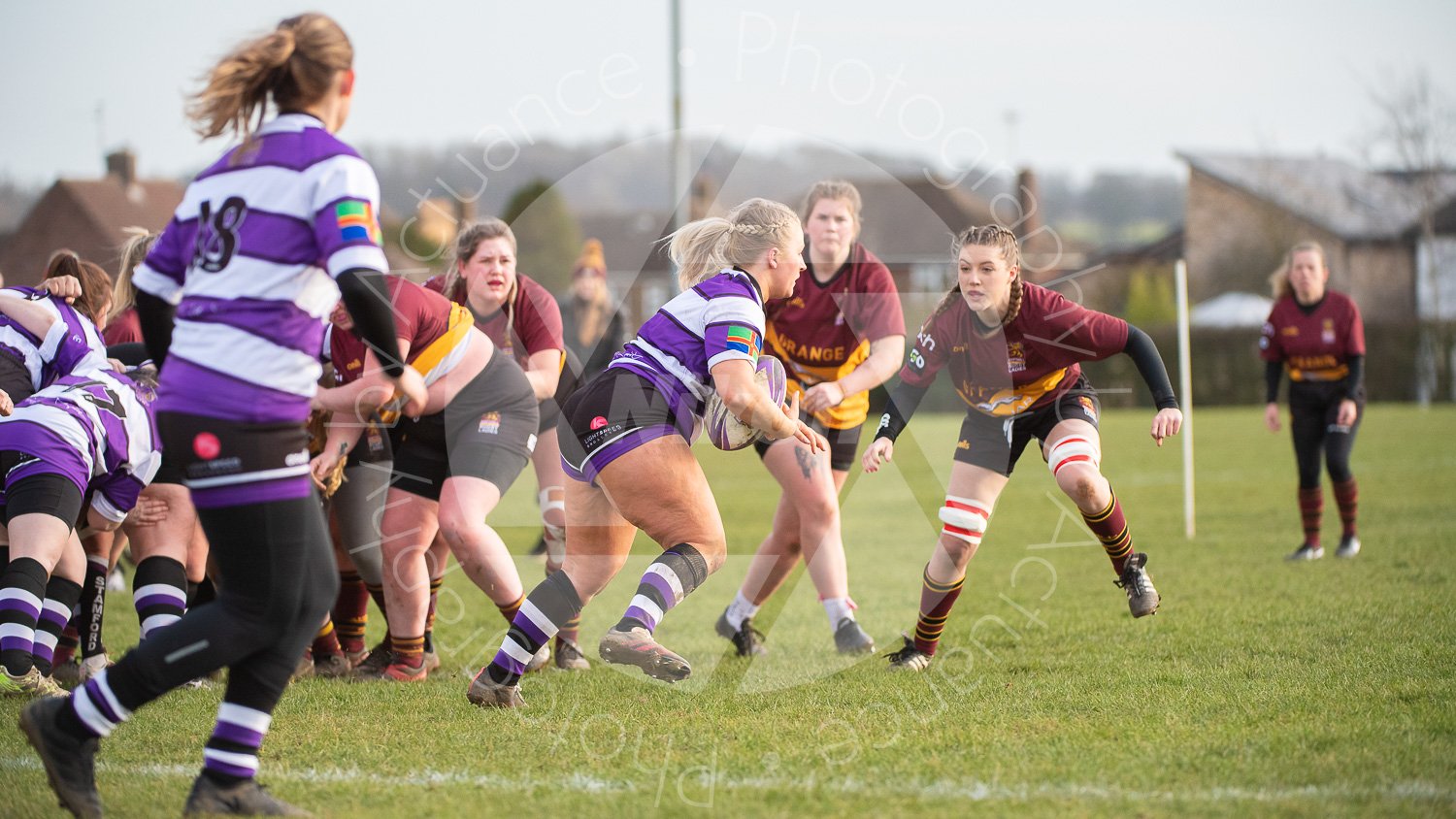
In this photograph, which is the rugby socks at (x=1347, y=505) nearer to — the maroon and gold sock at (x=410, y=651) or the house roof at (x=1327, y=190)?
the maroon and gold sock at (x=410, y=651)

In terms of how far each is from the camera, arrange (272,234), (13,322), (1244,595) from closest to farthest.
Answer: (272,234) → (13,322) → (1244,595)

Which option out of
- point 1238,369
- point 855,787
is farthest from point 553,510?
point 1238,369

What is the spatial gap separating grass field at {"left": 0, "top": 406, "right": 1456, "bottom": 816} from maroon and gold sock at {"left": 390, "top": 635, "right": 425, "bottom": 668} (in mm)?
146

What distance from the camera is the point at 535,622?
451cm

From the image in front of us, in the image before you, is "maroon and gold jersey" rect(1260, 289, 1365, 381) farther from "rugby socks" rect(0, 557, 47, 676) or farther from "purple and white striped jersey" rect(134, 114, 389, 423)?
"rugby socks" rect(0, 557, 47, 676)

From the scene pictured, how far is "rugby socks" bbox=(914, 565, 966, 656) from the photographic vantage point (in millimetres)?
5344

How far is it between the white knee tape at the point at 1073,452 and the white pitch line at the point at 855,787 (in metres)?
1.88

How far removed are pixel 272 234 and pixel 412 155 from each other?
7.61 meters

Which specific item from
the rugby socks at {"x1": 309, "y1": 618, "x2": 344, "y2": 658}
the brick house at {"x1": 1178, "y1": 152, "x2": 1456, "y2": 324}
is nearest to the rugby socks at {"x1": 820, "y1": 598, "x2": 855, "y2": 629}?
the rugby socks at {"x1": 309, "y1": 618, "x2": 344, "y2": 658}

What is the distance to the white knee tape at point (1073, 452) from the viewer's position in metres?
5.12

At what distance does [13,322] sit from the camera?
5.31m

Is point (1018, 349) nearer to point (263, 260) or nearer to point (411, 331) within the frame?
point (411, 331)

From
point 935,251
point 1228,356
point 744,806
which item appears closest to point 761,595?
point 744,806

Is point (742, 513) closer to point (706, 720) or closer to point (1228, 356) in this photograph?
point (706, 720)
